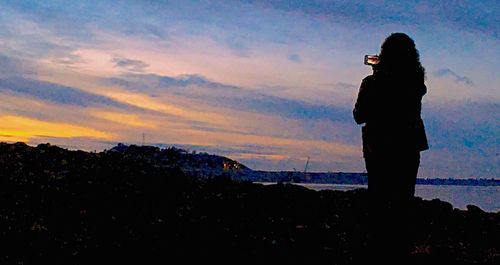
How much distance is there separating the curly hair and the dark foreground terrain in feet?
10.7

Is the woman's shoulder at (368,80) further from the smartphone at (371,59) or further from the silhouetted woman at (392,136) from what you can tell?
the smartphone at (371,59)

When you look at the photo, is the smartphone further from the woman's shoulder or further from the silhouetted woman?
the woman's shoulder

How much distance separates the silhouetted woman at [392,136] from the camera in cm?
861

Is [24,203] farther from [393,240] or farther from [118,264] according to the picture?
[393,240]

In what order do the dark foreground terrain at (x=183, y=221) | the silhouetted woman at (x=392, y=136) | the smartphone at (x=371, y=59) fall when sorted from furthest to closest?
the dark foreground terrain at (x=183, y=221)
the smartphone at (x=371, y=59)
the silhouetted woman at (x=392, y=136)

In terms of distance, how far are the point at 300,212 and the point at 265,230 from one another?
2173mm

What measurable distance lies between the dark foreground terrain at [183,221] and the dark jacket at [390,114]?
275cm

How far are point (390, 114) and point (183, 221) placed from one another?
6.47 m

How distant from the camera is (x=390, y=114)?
8672 millimetres

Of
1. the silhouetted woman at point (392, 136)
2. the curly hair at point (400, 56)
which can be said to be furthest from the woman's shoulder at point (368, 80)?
the curly hair at point (400, 56)

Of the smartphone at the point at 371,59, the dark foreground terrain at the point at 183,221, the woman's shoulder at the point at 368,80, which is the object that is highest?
the smartphone at the point at 371,59

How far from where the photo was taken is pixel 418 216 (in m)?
16.2

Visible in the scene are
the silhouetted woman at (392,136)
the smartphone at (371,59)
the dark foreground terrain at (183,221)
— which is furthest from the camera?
the dark foreground terrain at (183,221)

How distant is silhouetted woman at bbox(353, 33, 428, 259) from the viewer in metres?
8.61
